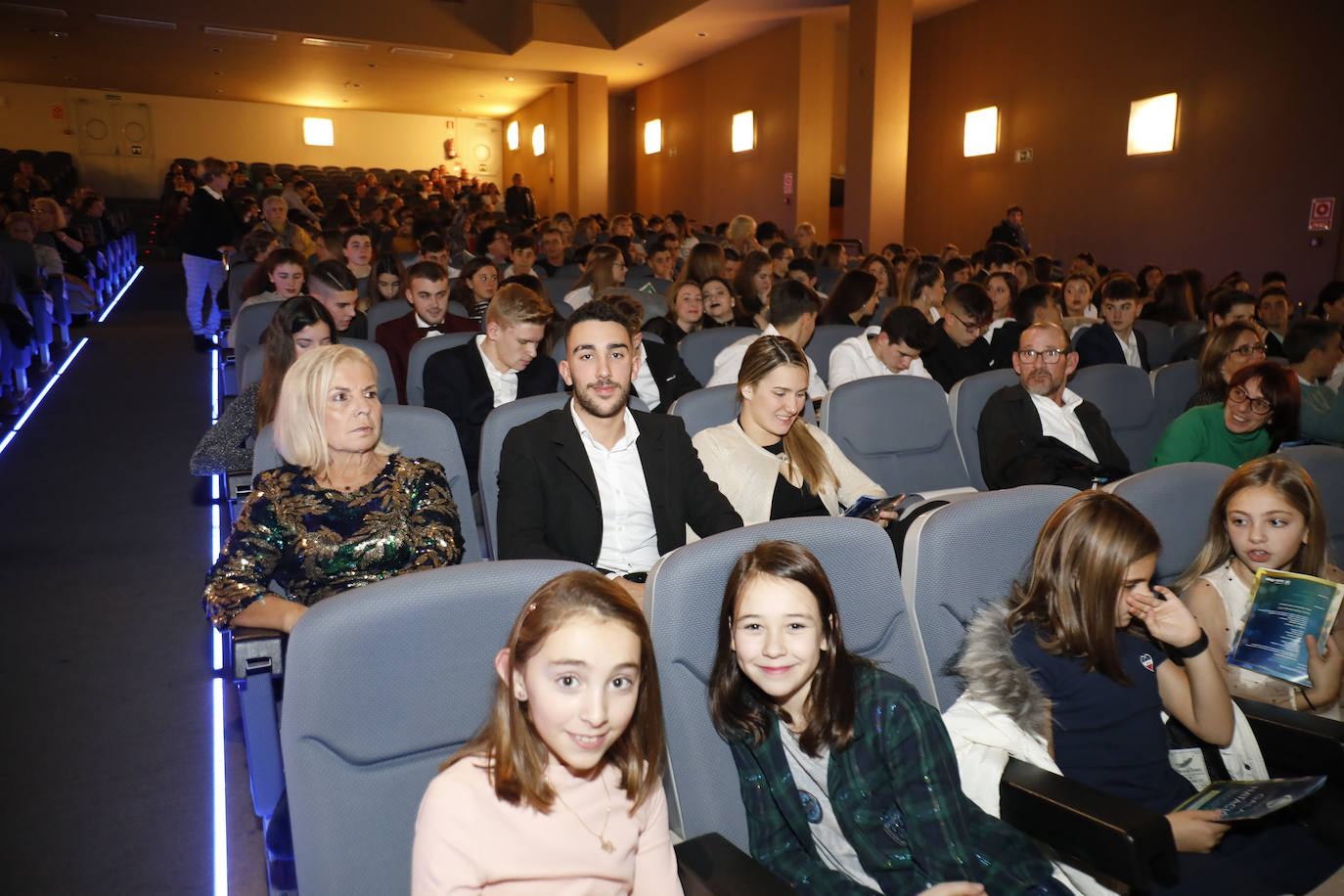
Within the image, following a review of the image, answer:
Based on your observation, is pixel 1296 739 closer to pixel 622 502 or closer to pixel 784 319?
pixel 622 502

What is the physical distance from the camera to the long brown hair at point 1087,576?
1.63m

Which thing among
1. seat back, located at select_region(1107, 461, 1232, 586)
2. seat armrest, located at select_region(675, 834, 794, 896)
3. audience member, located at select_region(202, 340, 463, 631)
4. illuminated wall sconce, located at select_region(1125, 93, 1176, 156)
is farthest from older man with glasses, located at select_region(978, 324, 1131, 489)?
illuminated wall sconce, located at select_region(1125, 93, 1176, 156)

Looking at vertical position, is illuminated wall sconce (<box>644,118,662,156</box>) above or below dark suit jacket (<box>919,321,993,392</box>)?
above

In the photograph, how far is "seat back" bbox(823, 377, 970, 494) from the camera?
306 cm

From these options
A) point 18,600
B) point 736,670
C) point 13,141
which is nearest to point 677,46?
point 18,600

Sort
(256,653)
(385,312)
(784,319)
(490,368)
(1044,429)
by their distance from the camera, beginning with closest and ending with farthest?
1. (256,653)
2. (1044,429)
3. (490,368)
4. (784,319)
5. (385,312)

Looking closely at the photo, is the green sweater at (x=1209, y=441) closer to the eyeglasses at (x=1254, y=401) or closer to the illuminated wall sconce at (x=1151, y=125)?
the eyeglasses at (x=1254, y=401)

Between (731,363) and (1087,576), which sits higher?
(731,363)

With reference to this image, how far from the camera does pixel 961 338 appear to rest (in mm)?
4250

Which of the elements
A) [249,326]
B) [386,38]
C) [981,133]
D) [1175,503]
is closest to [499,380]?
[249,326]

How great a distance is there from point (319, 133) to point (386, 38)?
8682mm

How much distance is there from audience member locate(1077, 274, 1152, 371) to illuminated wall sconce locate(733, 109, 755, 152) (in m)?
8.60

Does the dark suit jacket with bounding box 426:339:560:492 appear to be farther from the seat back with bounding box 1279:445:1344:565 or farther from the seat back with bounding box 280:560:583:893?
the seat back with bounding box 1279:445:1344:565

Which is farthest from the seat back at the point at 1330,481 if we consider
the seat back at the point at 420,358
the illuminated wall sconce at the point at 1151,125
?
the illuminated wall sconce at the point at 1151,125
